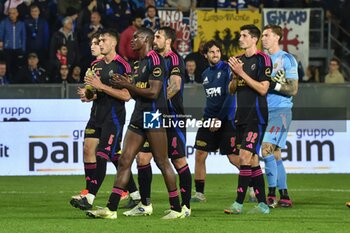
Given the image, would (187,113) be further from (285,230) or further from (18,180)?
(285,230)

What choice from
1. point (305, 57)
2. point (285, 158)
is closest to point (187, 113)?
point (285, 158)

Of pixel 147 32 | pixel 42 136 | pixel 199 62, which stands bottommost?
pixel 42 136

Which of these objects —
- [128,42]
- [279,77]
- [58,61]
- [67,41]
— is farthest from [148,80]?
[67,41]

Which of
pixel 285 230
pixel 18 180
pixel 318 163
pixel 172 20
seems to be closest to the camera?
pixel 285 230

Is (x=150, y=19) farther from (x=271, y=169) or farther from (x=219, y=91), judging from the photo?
(x=271, y=169)

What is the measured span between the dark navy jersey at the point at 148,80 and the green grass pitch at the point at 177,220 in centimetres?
133

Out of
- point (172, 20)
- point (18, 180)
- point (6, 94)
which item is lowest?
point (18, 180)

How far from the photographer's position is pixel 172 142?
13.7 metres

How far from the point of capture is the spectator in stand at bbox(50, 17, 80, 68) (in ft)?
80.3

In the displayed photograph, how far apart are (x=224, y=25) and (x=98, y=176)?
1227cm

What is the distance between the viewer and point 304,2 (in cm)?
2808

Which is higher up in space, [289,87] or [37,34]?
[37,34]

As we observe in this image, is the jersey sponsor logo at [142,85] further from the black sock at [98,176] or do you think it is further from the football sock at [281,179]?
the football sock at [281,179]

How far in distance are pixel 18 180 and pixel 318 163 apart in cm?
596
